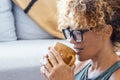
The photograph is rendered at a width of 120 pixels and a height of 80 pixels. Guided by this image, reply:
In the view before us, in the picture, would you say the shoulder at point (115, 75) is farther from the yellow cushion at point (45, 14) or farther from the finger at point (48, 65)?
the yellow cushion at point (45, 14)

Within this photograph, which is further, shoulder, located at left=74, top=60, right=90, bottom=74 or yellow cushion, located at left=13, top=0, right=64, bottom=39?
yellow cushion, located at left=13, top=0, right=64, bottom=39

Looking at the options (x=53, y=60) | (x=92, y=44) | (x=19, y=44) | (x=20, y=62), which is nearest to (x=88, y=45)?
(x=92, y=44)

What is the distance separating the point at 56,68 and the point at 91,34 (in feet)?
0.55

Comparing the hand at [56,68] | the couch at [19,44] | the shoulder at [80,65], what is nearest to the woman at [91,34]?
the hand at [56,68]

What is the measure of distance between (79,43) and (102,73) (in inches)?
5.2

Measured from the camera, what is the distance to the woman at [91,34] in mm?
953

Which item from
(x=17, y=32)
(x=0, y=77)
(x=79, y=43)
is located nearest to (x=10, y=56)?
(x=0, y=77)

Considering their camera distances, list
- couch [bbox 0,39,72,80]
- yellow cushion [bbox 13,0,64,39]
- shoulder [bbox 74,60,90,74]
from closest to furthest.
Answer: shoulder [bbox 74,60,90,74] < couch [bbox 0,39,72,80] < yellow cushion [bbox 13,0,64,39]

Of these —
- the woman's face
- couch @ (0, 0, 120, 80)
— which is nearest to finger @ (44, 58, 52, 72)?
the woman's face

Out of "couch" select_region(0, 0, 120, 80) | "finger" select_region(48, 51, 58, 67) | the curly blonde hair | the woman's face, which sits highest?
the curly blonde hair

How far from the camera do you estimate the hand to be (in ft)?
3.14

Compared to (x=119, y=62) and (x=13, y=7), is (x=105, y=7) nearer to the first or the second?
(x=119, y=62)

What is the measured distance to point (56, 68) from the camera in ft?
3.14

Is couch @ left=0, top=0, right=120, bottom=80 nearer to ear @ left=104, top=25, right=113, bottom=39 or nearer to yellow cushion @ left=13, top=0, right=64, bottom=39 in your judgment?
yellow cushion @ left=13, top=0, right=64, bottom=39
